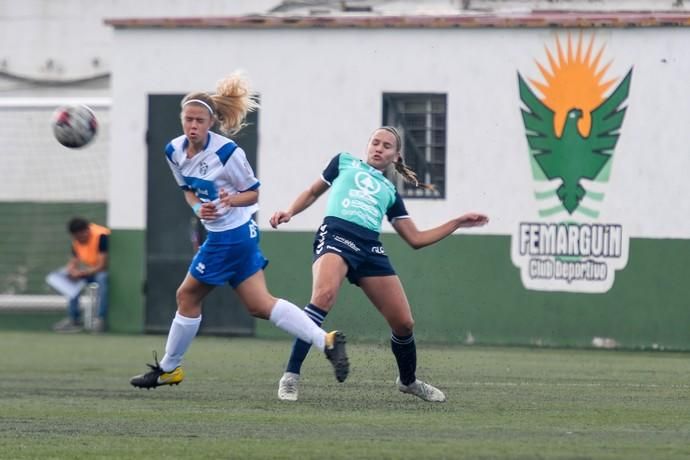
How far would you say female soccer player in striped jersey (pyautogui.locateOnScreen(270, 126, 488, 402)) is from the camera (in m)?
11.4

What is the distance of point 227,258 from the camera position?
11.2m

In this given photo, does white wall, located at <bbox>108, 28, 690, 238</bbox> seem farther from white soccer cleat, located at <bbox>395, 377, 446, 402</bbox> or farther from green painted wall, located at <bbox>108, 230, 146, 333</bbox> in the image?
white soccer cleat, located at <bbox>395, 377, 446, 402</bbox>

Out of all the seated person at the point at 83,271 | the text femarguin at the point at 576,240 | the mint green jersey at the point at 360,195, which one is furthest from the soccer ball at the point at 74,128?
the seated person at the point at 83,271

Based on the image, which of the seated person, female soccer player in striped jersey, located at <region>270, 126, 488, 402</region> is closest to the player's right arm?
female soccer player in striped jersey, located at <region>270, 126, 488, 402</region>

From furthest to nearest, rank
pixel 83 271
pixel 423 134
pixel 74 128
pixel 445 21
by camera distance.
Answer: pixel 83 271, pixel 423 134, pixel 445 21, pixel 74 128

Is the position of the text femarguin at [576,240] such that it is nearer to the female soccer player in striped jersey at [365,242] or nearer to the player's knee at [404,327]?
the female soccer player in striped jersey at [365,242]

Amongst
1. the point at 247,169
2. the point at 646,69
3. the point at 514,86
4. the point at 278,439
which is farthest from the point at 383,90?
the point at 278,439

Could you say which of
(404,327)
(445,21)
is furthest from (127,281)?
(404,327)

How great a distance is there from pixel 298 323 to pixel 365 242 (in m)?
0.85

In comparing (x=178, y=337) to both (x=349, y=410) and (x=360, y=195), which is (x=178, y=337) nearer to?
(x=349, y=410)

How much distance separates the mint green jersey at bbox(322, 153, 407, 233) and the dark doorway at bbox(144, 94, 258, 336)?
31.5 ft

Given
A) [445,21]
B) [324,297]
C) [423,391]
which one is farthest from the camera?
[445,21]

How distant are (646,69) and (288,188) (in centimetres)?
492

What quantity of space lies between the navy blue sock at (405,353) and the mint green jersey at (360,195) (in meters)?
0.82
